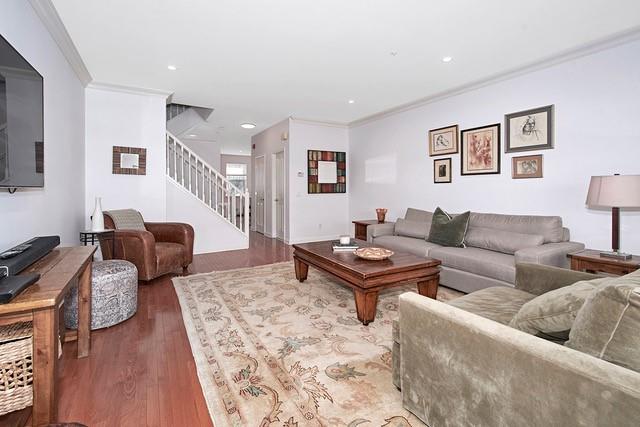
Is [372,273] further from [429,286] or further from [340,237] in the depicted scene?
[340,237]

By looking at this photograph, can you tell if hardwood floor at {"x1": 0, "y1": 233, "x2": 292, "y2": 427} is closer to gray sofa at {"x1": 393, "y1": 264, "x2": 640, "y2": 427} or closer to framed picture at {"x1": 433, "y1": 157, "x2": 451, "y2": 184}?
gray sofa at {"x1": 393, "y1": 264, "x2": 640, "y2": 427}

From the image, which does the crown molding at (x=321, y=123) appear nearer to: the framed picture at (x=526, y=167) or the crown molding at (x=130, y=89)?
the crown molding at (x=130, y=89)

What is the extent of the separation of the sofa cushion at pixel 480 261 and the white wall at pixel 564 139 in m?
0.91

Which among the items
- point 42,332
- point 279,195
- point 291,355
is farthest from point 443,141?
point 42,332

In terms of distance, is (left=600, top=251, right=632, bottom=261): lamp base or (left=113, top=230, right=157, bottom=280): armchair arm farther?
(left=113, top=230, right=157, bottom=280): armchair arm

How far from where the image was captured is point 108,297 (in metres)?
2.40

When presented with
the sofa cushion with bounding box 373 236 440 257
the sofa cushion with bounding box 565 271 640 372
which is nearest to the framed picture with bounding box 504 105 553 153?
the sofa cushion with bounding box 373 236 440 257

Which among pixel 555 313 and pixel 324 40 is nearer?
pixel 555 313

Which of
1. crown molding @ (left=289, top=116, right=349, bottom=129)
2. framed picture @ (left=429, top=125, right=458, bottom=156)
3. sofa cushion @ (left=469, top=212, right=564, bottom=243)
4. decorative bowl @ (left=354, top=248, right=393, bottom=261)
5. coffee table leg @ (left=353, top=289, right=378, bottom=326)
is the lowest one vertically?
coffee table leg @ (left=353, top=289, right=378, bottom=326)

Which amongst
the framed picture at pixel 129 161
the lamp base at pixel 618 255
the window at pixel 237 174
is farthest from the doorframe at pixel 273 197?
the window at pixel 237 174

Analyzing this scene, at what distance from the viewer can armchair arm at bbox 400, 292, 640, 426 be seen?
82 centimetres

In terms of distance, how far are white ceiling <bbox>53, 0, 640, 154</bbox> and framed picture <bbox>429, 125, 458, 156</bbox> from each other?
583 mm

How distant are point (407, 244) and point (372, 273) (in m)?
1.62

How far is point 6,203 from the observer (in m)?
2.00
